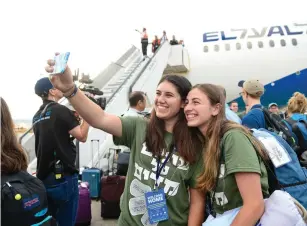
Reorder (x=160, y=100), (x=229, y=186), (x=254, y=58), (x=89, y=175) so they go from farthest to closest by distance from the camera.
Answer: (x=254, y=58)
(x=89, y=175)
(x=160, y=100)
(x=229, y=186)

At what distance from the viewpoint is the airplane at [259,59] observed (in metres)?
12.9

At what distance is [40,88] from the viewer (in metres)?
2.92

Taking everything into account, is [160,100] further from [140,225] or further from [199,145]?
[140,225]

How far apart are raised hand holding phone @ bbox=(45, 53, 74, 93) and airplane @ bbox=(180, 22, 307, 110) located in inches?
450

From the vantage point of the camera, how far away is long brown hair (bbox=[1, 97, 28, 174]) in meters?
1.63

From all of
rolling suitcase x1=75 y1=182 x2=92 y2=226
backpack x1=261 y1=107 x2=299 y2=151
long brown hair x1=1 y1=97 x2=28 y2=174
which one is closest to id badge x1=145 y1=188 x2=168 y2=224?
long brown hair x1=1 y1=97 x2=28 y2=174

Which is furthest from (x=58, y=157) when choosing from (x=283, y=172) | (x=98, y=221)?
(x=98, y=221)

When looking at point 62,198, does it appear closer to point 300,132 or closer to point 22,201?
point 22,201

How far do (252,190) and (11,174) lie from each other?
48.4 inches

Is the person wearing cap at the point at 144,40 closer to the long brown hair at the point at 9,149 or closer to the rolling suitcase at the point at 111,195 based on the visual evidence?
the rolling suitcase at the point at 111,195

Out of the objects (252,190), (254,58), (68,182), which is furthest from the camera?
(254,58)

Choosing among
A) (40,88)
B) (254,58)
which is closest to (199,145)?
(40,88)

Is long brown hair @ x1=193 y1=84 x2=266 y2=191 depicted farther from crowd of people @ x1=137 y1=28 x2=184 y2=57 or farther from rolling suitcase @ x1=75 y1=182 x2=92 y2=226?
crowd of people @ x1=137 y1=28 x2=184 y2=57

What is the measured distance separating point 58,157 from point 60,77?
1.28 m
